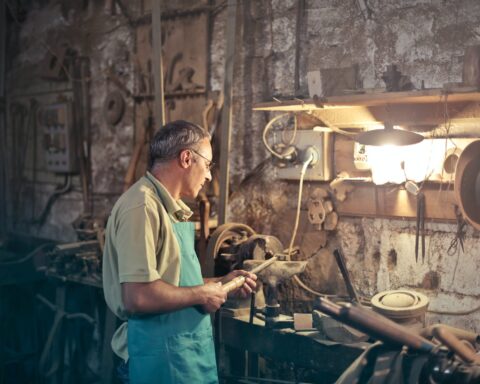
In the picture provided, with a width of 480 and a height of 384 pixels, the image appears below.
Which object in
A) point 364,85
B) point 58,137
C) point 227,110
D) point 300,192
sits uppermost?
point 364,85

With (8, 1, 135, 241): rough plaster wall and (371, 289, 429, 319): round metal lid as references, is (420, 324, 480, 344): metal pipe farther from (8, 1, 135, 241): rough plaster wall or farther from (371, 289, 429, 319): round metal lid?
(8, 1, 135, 241): rough plaster wall

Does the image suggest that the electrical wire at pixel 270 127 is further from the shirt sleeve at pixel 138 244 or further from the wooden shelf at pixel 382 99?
the shirt sleeve at pixel 138 244

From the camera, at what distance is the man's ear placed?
2576 mm

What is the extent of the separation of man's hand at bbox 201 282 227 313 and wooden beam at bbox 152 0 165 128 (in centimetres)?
206

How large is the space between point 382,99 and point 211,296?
1.29 m

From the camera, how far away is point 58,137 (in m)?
5.61

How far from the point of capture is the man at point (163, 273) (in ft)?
7.68

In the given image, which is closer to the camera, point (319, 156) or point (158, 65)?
point (319, 156)

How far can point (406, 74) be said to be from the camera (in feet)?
11.5

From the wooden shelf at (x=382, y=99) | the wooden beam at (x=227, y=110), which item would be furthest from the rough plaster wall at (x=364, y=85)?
the wooden shelf at (x=382, y=99)

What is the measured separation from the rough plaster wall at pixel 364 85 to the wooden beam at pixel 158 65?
1.25ft

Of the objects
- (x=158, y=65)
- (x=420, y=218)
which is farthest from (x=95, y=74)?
(x=420, y=218)

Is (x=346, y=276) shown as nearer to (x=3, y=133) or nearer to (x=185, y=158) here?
(x=185, y=158)

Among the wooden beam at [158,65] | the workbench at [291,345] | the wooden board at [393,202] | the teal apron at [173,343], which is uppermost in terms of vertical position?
the wooden beam at [158,65]
